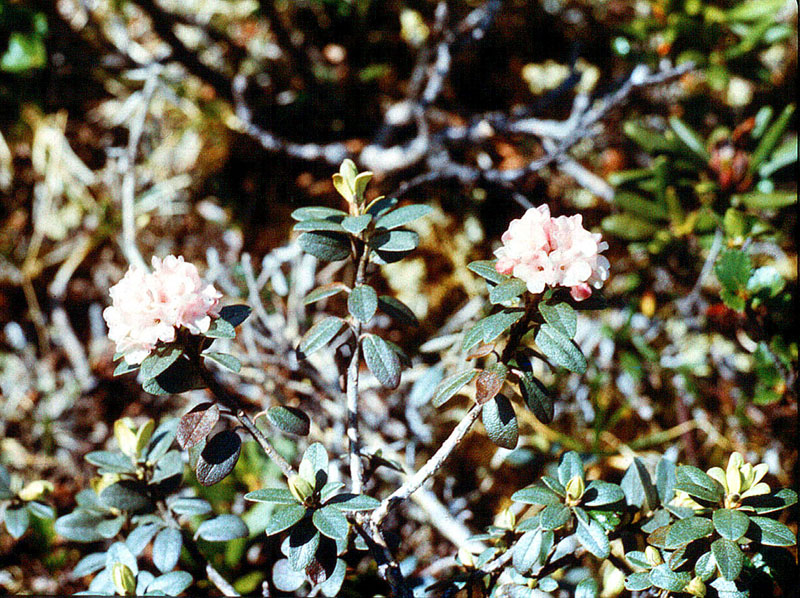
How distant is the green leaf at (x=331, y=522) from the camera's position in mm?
782

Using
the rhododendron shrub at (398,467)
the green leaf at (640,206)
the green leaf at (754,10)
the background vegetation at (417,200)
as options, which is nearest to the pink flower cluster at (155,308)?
the rhododendron shrub at (398,467)

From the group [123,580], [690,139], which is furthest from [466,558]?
[690,139]

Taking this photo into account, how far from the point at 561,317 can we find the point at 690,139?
1.02m

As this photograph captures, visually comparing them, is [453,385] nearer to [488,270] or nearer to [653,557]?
[488,270]

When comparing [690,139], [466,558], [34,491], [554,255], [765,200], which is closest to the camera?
[554,255]

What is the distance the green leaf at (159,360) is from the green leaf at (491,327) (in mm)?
370

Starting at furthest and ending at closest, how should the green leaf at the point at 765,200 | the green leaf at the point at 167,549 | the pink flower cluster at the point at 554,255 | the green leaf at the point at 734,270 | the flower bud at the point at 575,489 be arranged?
1. the green leaf at the point at 765,200
2. the green leaf at the point at 734,270
3. the green leaf at the point at 167,549
4. the flower bud at the point at 575,489
5. the pink flower cluster at the point at 554,255

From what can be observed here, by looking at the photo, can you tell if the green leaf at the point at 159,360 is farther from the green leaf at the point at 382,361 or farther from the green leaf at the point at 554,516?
the green leaf at the point at 554,516

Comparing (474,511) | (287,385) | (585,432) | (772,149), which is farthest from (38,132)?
(772,149)

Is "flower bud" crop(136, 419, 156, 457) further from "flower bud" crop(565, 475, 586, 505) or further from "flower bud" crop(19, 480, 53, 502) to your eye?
"flower bud" crop(565, 475, 586, 505)

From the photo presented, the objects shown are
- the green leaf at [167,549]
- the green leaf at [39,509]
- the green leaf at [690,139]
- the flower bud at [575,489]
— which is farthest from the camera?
the green leaf at [690,139]

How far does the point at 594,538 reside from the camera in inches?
33.7

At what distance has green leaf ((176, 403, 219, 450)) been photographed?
2.70ft

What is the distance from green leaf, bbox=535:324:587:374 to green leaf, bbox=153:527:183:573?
0.65 m
